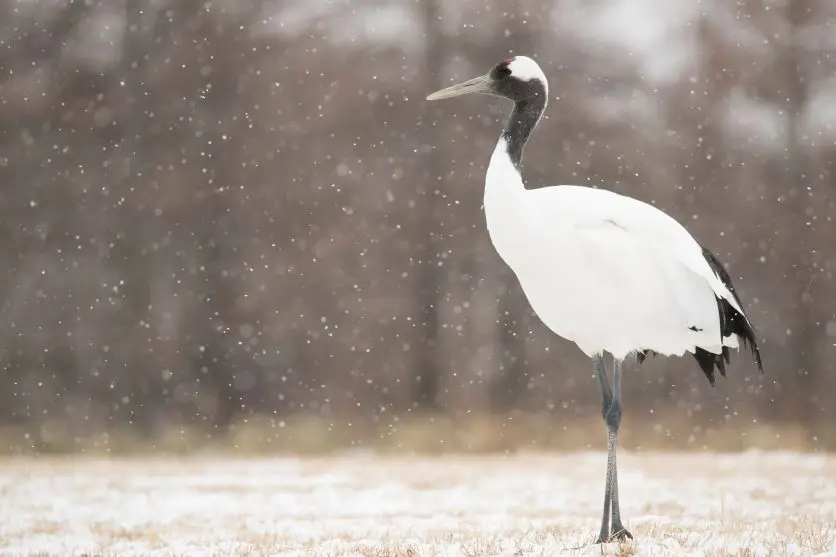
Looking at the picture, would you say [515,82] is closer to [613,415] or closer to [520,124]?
[520,124]

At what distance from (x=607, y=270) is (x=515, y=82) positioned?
4.48 ft

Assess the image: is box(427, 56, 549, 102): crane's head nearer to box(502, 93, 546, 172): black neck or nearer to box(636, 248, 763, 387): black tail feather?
box(502, 93, 546, 172): black neck

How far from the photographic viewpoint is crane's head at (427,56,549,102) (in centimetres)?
641

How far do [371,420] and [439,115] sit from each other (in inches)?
177

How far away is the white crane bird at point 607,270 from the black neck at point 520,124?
0.08 feet

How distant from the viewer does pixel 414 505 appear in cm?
880

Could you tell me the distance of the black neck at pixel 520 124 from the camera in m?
6.10

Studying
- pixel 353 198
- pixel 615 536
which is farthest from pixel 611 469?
pixel 353 198

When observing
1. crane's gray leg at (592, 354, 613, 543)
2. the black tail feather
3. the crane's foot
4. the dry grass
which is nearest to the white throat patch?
the black tail feather

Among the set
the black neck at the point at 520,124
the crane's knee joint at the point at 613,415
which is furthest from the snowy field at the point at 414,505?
the black neck at the point at 520,124

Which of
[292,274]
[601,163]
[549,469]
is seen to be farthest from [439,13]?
[549,469]

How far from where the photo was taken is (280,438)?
14977 millimetres

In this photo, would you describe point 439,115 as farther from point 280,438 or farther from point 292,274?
point 280,438

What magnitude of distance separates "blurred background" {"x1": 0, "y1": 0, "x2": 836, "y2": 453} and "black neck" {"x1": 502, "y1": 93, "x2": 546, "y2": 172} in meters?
9.04
